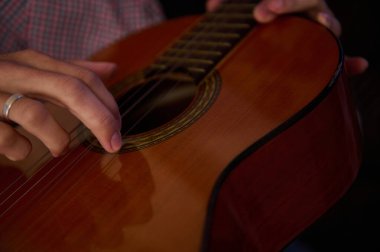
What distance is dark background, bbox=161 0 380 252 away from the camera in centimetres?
106

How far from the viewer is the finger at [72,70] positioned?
1.86 ft

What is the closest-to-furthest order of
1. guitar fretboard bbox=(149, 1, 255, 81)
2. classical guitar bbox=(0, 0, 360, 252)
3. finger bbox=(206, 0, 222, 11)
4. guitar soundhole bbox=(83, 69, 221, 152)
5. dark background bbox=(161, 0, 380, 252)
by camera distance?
classical guitar bbox=(0, 0, 360, 252), guitar soundhole bbox=(83, 69, 221, 152), guitar fretboard bbox=(149, 1, 255, 81), finger bbox=(206, 0, 222, 11), dark background bbox=(161, 0, 380, 252)

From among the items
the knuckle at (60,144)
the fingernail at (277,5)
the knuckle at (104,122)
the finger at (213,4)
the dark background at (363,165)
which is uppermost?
the fingernail at (277,5)

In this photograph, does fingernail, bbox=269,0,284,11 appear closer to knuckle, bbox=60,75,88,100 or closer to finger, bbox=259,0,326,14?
finger, bbox=259,0,326,14

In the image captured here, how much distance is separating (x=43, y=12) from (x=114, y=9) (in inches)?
8.0

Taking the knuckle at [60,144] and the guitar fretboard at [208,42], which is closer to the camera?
the knuckle at [60,144]

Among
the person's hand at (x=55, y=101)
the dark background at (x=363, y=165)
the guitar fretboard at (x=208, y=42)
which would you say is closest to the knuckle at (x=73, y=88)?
the person's hand at (x=55, y=101)

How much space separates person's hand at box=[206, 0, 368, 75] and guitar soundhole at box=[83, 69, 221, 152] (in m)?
0.19

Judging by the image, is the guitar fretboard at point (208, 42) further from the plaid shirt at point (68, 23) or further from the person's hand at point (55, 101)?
the plaid shirt at point (68, 23)

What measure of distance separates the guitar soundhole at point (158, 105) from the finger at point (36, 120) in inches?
3.4

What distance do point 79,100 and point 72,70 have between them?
76 millimetres

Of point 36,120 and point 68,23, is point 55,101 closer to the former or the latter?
point 36,120

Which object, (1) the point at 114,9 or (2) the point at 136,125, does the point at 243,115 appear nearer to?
(2) the point at 136,125

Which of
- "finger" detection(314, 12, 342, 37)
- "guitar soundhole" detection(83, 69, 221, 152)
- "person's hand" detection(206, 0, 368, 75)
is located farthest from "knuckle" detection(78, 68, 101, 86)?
"finger" detection(314, 12, 342, 37)
